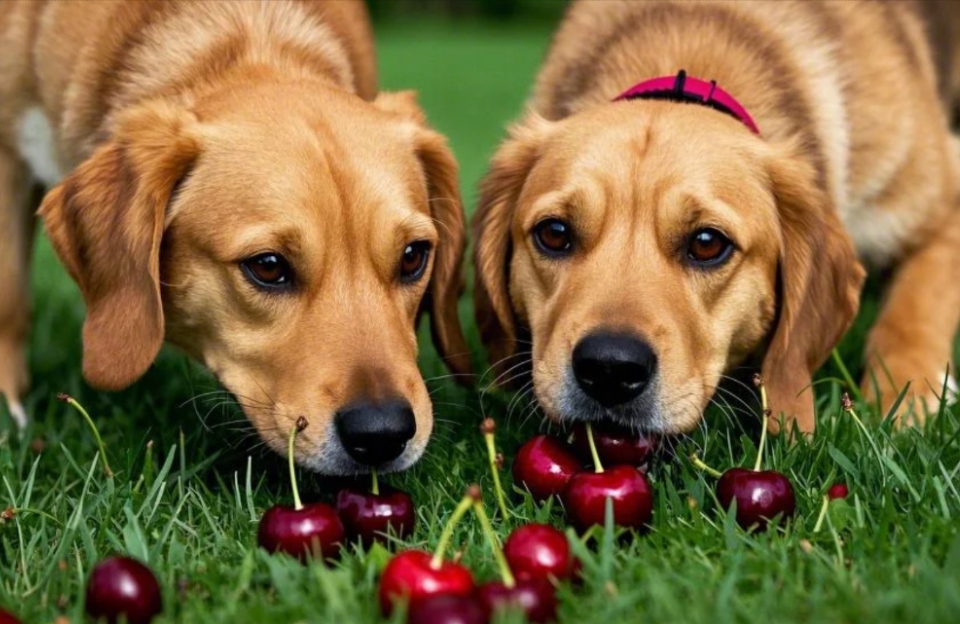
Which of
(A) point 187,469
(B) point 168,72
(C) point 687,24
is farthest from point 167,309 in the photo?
(C) point 687,24

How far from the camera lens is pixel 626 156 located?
14.7 feet

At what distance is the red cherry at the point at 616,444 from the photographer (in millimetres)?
4145

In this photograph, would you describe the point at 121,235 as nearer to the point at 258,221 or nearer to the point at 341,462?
the point at 258,221

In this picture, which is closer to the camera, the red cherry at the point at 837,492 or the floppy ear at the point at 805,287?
the red cherry at the point at 837,492

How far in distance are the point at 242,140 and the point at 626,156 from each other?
1.33 meters

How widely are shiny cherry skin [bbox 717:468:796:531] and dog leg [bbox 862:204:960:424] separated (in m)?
1.66

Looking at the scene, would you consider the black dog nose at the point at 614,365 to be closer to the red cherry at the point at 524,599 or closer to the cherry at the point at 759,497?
the cherry at the point at 759,497

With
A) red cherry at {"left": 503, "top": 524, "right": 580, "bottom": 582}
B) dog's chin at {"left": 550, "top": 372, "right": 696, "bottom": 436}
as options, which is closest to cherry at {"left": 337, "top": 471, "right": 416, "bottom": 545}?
red cherry at {"left": 503, "top": 524, "right": 580, "bottom": 582}

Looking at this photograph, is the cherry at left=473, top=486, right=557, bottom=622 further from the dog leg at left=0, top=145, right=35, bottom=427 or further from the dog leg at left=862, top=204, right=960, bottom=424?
the dog leg at left=0, top=145, right=35, bottom=427

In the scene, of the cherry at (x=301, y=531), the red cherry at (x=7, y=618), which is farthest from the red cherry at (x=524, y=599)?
the red cherry at (x=7, y=618)

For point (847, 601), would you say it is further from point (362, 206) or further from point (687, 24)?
point (687, 24)

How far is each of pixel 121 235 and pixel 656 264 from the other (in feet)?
5.95

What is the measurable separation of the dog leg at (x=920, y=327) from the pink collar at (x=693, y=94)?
1.21 meters

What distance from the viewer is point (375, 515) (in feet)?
12.2
